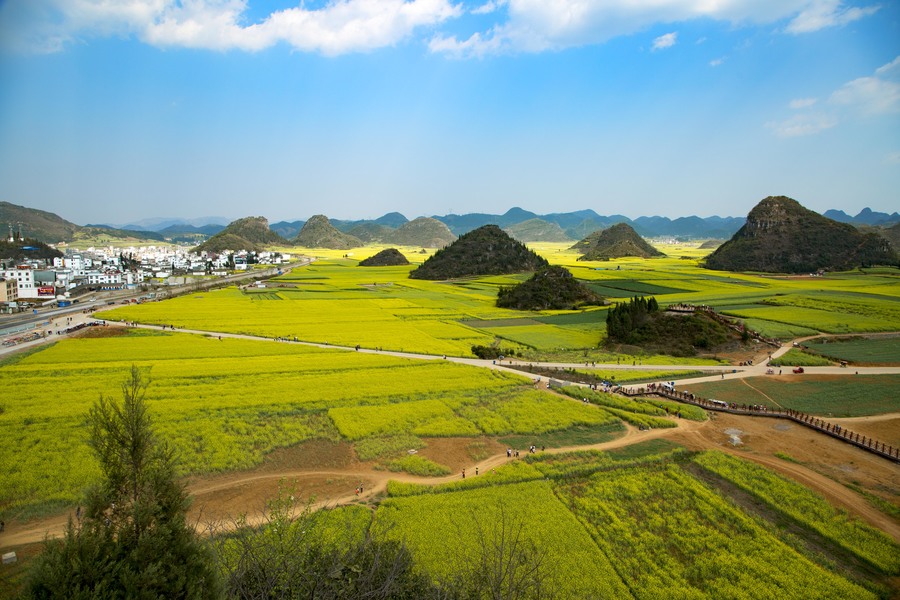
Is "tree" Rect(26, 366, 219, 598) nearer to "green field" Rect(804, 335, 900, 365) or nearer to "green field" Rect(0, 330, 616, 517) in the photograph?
"green field" Rect(0, 330, 616, 517)

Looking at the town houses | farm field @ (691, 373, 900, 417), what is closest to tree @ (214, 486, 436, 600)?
farm field @ (691, 373, 900, 417)

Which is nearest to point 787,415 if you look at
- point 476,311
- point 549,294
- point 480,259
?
point 476,311

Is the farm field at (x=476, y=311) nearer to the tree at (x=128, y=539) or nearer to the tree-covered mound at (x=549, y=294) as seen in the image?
the tree-covered mound at (x=549, y=294)

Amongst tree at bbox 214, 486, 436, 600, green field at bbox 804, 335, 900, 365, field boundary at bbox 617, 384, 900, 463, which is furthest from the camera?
green field at bbox 804, 335, 900, 365

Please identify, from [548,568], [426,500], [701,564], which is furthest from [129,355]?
[701,564]

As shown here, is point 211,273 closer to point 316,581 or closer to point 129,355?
point 129,355

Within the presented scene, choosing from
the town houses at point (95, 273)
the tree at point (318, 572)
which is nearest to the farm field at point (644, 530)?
the tree at point (318, 572)

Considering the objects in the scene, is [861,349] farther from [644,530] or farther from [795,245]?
[795,245]
